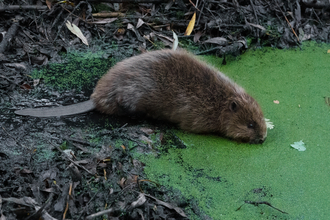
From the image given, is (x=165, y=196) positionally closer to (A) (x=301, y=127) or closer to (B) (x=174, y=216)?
(B) (x=174, y=216)

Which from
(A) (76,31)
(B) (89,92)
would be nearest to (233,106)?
(B) (89,92)

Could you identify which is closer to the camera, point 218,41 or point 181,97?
point 181,97

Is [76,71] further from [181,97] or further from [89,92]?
[181,97]

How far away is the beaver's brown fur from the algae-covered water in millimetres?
170

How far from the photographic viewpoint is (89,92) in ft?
12.0

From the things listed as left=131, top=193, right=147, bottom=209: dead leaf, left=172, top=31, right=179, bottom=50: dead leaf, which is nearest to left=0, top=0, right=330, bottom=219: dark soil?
left=131, top=193, right=147, bottom=209: dead leaf

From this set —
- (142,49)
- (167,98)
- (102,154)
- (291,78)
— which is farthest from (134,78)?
(291,78)

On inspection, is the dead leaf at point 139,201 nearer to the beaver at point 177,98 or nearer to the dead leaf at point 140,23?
the beaver at point 177,98

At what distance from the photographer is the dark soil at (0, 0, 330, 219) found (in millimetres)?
2492

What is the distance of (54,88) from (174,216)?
6.58 feet

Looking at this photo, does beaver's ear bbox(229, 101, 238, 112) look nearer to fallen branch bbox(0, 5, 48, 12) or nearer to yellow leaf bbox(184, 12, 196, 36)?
yellow leaf bbox(184, 12, 196, 36)

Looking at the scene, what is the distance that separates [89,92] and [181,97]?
1.05m

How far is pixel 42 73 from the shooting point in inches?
151

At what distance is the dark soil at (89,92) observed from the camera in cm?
249
